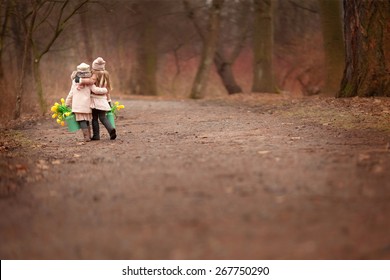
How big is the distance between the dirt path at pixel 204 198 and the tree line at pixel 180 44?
7.49 metres

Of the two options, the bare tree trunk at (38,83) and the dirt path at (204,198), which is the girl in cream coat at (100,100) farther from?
the bare tree trunk at (38,83)

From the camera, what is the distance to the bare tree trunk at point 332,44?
1912cm

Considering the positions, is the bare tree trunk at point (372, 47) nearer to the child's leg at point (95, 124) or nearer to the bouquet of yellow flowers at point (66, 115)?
the child's leg at point (95, 124)

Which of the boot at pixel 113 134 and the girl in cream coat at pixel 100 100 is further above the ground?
the girl in cream coat at pixel 100 100


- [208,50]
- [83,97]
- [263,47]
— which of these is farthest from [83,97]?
[208,50]

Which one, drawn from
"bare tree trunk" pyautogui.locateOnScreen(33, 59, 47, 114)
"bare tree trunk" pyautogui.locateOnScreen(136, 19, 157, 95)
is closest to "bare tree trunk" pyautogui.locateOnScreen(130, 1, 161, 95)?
"bare tree trunk" pyautogui.locateOnScreen(136, 19, 157, 95)

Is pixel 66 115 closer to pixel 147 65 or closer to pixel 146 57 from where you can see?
pixel 147 65

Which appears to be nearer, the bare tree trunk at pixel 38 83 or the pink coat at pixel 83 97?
the pink coat at pixel 83 97

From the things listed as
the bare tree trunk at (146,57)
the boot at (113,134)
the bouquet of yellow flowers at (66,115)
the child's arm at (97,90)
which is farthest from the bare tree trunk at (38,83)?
the bare tree trunk at (146,57)

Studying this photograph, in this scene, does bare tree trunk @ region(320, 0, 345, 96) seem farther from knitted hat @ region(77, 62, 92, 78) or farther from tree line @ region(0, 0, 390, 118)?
knitted hat @ region(77, 62, 92, 78)

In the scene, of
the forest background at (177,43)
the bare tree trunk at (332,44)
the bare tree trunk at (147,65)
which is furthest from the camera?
the bare tree trunk at (147,65)

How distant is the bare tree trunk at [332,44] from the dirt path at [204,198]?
876 centimetres

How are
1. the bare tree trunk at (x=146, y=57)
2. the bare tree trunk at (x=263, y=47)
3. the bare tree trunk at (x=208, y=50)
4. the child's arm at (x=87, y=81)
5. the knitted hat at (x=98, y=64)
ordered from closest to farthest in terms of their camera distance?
the child's arm at (x=87, y=81), the knitted hat at (x=98, y=64), the bare tree trunk at (x=263, y=47), the bare tree trunk at (x=208, y=50), the bare tree trunk at (x=146, y=57)

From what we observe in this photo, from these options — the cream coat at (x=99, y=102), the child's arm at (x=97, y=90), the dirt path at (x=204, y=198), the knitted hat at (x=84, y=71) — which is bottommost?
the dirt path at (x=204, y=198)
